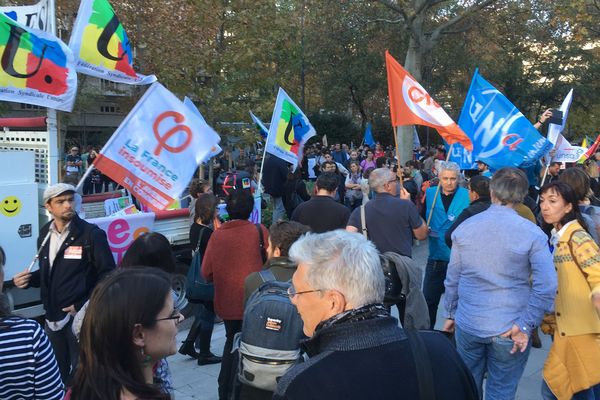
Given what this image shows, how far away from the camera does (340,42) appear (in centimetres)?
2570

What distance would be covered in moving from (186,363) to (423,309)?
2.66 meters

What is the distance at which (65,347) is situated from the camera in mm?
4445

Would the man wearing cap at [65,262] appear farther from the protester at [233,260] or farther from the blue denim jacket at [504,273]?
the blue denim jacket at [504,273]

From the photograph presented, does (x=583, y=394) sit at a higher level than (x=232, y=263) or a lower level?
lower

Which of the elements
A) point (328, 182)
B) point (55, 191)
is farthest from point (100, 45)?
A: point (328, 182)

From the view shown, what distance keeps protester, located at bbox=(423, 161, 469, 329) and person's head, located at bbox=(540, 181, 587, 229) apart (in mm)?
1901

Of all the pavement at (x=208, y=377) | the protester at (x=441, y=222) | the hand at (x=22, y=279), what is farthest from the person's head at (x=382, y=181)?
the hand at (x=22, y=279)

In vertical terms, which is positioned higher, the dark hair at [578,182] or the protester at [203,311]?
the dark hair at [578,182]

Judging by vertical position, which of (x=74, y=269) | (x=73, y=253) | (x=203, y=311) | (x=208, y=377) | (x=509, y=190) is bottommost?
(x=208, y=377)

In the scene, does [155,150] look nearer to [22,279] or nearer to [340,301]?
[22,279]

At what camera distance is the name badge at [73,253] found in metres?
4.21

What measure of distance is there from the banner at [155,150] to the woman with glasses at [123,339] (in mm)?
3089

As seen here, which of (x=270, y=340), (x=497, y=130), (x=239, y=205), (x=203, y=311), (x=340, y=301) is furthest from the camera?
(x=497, y=130)

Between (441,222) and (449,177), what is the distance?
468 mm
